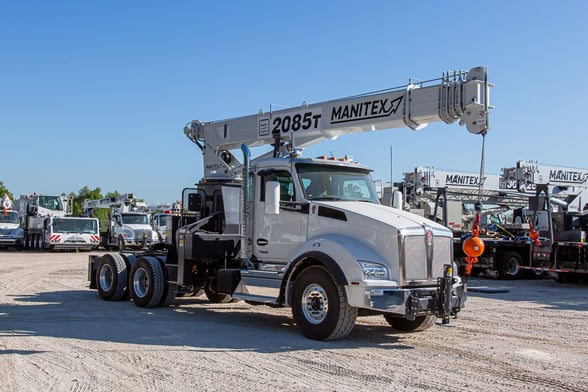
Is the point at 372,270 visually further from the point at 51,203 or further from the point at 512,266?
the point at 51,203

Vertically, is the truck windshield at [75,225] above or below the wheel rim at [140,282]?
above

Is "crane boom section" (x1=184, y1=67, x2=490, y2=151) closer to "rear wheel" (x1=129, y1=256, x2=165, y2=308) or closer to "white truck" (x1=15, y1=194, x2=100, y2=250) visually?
"rear wheel" (x1=129, y1=256, x2=165, y2=308)

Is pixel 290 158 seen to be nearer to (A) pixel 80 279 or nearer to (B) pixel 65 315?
(B) pixel 65 315

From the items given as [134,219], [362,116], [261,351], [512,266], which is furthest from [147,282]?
[134,219]

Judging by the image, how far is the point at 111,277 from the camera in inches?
519

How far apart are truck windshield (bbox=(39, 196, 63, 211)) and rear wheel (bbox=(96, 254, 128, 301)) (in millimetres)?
24936

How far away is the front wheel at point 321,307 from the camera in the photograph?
8.36 metres

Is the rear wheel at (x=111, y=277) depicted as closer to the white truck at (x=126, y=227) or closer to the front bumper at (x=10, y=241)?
the white truck at (x=126, y=227)

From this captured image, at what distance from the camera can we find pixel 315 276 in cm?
871

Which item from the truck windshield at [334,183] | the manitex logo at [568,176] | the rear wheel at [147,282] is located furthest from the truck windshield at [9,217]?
the truck windshield at [334,183]

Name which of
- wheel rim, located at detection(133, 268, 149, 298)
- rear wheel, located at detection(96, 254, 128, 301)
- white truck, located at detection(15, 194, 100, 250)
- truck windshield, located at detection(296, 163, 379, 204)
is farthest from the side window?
white truck, located at detection(15, 194, 100, 250)

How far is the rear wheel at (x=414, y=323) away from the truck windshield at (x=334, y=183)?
190cm

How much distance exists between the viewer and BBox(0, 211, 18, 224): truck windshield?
3547 centimetres

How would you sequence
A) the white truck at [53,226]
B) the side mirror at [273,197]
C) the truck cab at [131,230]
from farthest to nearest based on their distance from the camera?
the truck cab at [131,230], the white truck at [53,226], the side mirror at [273,197]
